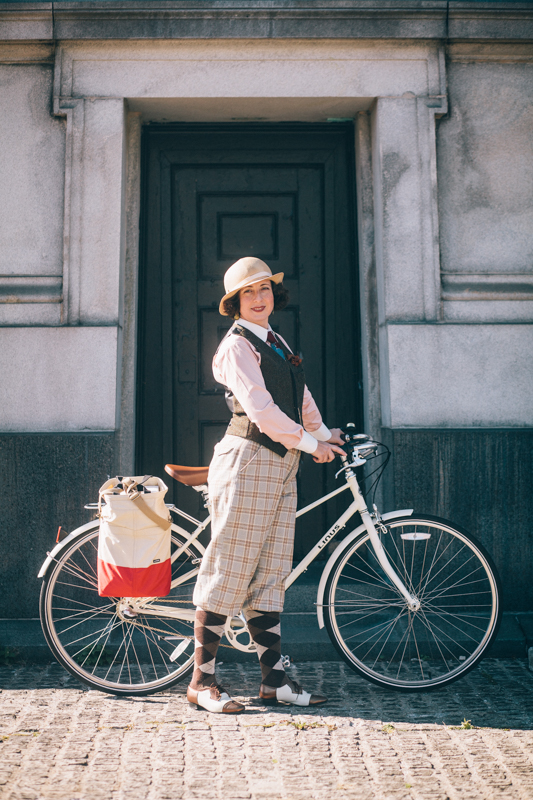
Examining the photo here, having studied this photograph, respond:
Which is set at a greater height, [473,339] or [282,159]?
[282,159]

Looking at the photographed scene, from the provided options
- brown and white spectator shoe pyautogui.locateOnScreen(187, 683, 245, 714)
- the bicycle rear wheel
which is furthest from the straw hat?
brown and white spectator shoe pyautogui.locateOnScreen(187, 683, 245, 714)

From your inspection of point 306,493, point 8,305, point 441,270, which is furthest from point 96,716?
point 441,270

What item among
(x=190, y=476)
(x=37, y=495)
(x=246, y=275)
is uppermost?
(x=246, y=275)

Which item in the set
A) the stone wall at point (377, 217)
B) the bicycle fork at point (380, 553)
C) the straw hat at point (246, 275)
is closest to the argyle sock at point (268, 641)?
the bicycle fork at point (380, 553)

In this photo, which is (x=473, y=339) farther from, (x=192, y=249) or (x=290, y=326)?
(x=192, y=249)

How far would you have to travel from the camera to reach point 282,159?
510cm

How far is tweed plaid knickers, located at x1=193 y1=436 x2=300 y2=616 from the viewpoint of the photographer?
3361mm

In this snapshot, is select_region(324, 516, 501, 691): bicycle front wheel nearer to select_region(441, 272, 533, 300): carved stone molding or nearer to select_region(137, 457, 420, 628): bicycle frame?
select_region(137, 457, 420, 628): bicycle frame

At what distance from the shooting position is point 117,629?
4.30m

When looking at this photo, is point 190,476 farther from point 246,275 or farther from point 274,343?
point 246,275

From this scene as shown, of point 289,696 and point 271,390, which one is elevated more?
point 271,390

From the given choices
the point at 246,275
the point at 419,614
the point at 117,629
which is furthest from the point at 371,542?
the point at 117,629

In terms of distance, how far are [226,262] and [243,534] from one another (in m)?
2.38

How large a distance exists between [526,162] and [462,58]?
0.84 metres
